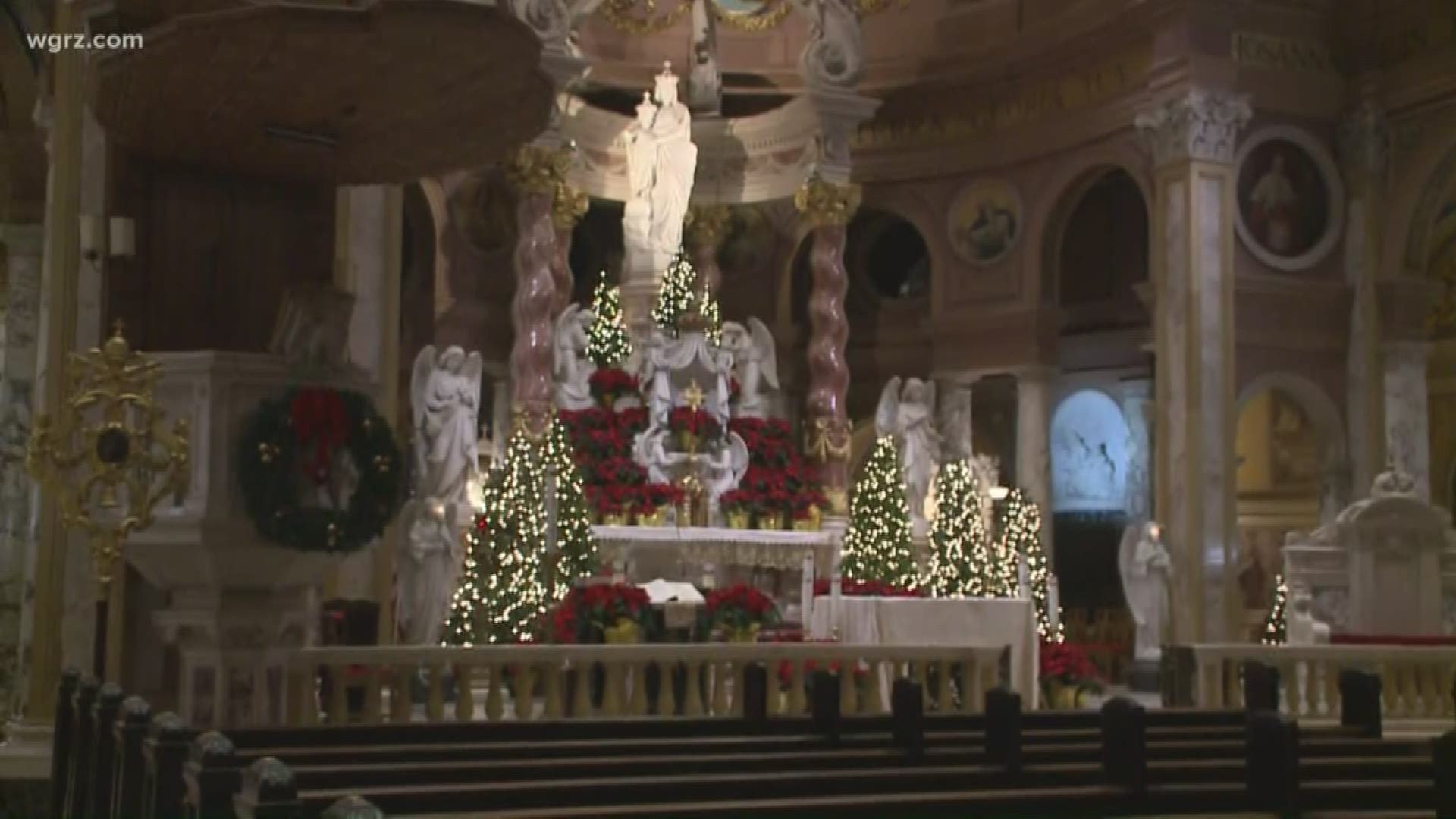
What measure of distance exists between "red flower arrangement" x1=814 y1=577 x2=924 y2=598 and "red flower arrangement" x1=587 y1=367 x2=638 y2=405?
3274 millimetres

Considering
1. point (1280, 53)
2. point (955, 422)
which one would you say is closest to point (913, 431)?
point (955, 422)

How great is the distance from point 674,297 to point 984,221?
A: 6271mm

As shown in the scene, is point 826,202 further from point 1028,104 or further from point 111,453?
point 111,453

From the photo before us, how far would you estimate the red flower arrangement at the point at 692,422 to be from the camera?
22172 millimetres

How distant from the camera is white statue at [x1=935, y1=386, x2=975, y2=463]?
26578 mm

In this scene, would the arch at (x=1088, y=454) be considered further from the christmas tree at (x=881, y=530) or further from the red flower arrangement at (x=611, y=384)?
the red flower arrangement at (x=611, y=384)

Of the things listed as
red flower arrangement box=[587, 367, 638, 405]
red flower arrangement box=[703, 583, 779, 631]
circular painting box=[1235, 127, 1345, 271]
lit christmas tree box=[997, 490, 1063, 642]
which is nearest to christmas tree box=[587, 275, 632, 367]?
red flower arrangement box=[587, 367, 638, 405]

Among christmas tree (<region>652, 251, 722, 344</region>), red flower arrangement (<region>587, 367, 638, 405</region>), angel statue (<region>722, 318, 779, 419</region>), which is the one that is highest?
christmas tree (<region>652, 251, 722, 344</region>)

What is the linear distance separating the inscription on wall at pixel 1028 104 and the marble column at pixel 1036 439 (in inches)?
143

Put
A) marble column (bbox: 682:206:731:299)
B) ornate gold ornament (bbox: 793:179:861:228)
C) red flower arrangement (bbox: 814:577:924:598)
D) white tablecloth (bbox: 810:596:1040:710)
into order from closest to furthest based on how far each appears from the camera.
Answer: white tablecloth (bbox: 810:596:1040:710) < red flower arrangement (bbox: 814:577:924:598) < ornate gold ornament (bbox: 793:179:861:228) < marble column (bbox: 682:206:731:299)

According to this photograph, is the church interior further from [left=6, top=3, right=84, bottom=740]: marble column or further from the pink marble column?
the pink marble column

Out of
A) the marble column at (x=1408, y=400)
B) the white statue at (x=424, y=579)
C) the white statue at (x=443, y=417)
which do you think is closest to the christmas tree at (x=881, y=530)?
the white statue at (x=443, y=417)

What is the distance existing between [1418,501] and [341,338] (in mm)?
11929

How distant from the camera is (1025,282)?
26.8m
